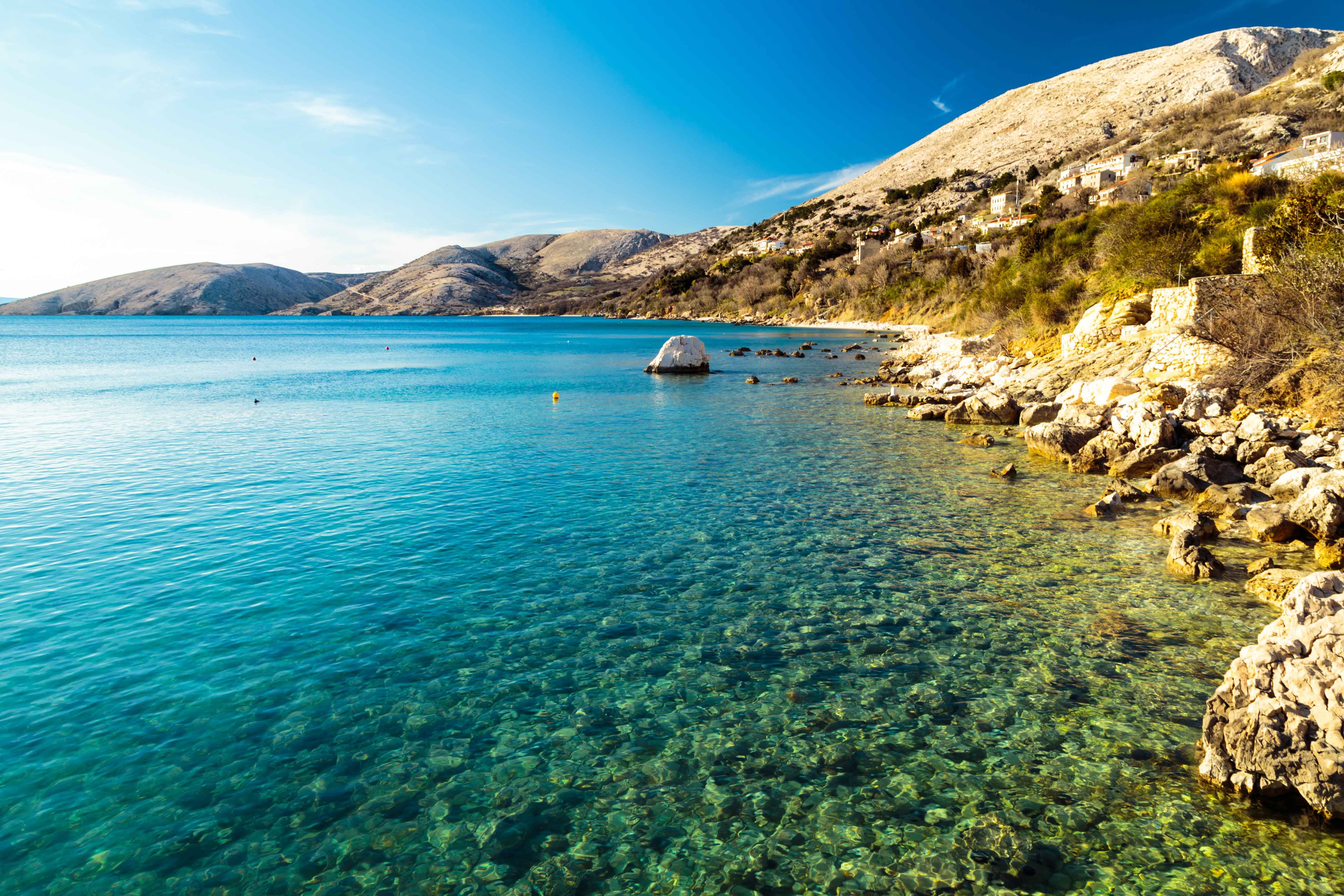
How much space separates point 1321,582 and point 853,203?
543ft

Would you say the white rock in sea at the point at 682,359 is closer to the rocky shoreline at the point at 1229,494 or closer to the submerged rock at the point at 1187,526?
the rocky shoreline at the point at 1229,494

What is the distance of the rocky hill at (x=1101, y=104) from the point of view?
109750 millimetres

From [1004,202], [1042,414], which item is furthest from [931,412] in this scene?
[1004,202]

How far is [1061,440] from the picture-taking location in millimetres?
18062

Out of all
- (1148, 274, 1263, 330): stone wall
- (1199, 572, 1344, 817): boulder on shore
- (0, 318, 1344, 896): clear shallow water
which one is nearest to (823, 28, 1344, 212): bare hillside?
(1148, 274, 1263, 330): stone wall

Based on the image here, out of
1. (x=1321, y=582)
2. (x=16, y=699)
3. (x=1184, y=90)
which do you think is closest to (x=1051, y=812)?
(x=1321, y=582)

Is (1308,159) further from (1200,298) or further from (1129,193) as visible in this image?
(1200,298)

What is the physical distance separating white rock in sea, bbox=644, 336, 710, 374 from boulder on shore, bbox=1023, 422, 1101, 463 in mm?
28903

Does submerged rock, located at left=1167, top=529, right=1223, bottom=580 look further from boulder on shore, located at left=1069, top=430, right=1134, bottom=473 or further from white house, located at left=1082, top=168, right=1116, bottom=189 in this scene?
white house, located at left=1082, top=168, right=1116, bottom=189

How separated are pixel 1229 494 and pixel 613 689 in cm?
1309

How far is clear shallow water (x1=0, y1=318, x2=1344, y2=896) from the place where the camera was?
5.39m

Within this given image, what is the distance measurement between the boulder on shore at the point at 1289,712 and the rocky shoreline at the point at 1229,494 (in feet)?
0.03

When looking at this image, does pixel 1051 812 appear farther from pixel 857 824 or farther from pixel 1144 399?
pixel 1144 399

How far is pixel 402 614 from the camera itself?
973 centimetres
